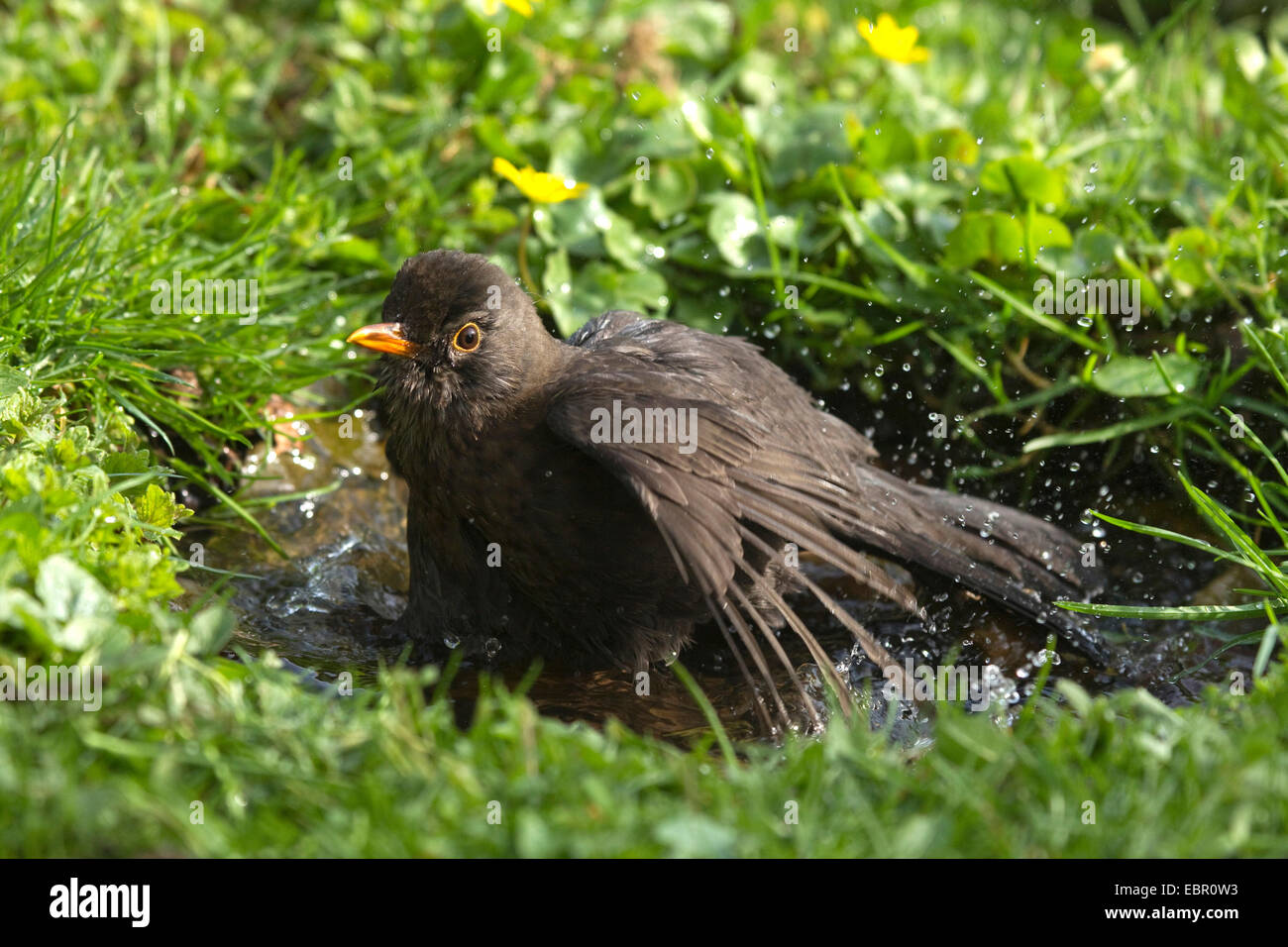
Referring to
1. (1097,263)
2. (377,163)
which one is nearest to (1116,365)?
(1097,263)

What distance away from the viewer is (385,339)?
12.1ft

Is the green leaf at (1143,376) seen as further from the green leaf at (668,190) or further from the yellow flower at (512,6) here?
the yellow flower at (512,6)

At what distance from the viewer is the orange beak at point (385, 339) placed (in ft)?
11.9

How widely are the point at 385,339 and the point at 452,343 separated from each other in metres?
0.20

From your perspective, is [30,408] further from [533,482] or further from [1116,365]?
[1116,365]

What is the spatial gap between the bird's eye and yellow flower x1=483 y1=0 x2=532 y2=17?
208 centimetres

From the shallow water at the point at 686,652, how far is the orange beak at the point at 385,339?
836mm

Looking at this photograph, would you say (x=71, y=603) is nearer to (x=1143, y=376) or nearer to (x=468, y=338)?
(x=468, y=338)

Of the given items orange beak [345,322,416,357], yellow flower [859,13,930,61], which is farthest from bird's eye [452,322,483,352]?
yellow flower [859,13,930,61]

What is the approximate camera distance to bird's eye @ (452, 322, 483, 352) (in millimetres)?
3742

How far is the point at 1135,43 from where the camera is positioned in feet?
23.5

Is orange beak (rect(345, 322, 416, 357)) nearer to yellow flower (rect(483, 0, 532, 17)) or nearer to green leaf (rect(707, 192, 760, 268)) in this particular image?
green leaf (rect(707, 192, 760, 268))

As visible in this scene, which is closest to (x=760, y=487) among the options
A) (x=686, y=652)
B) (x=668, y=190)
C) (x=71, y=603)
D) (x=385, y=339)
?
(x=686, y=652)

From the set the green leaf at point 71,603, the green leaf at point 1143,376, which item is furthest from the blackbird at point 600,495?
the green leaf at point 71,603
